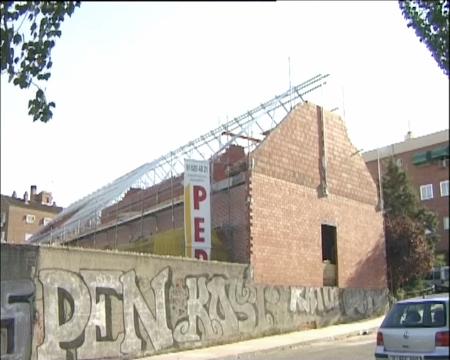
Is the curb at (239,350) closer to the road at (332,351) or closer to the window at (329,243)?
the road at (332,351)

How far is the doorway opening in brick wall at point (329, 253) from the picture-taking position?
25.3m

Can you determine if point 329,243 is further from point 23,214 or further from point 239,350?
point 23,214

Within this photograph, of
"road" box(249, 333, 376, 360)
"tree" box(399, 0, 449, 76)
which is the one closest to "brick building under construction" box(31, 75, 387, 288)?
"road" box(249, 333, 376, 360)

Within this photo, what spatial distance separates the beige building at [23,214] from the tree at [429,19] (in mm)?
58797

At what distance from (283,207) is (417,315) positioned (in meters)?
13.9

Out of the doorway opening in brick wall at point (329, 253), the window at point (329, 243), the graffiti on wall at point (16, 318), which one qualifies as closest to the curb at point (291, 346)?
the doorway opening in brick wall at point (329, 253)

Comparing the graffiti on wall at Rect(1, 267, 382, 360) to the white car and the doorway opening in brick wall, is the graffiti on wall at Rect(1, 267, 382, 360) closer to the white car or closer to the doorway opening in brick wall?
the doorway opening in brick wall

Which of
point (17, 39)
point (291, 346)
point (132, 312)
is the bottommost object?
point (291, 346)

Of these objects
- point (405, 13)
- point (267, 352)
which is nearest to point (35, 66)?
point (405, 13)

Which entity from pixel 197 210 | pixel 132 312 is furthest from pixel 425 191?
pixel 132 312

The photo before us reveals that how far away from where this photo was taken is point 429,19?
31.4 ft

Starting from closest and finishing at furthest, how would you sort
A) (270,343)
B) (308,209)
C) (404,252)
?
(270,343) → (308,209) → (404,252)

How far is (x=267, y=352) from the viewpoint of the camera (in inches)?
685

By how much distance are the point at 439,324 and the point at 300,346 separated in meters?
9.85
